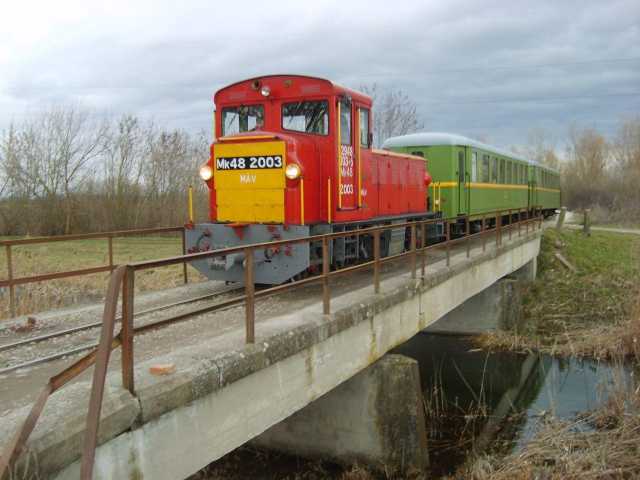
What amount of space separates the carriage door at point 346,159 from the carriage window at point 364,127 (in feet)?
1.20

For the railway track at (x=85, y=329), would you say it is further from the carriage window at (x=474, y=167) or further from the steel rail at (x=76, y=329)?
the carriage window at (x=474, y=167)

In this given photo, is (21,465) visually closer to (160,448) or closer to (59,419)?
(59,419)

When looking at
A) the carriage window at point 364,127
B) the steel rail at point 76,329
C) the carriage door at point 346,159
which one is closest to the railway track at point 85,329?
the steel rail at point 76,329

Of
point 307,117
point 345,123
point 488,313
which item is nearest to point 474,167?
point 488,313

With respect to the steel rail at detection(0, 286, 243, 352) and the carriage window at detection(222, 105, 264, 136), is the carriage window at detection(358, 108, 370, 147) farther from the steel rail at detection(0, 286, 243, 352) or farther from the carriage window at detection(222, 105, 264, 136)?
the steel rail at detection(0, 286, 243, 352)

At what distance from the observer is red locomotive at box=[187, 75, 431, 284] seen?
8.41m

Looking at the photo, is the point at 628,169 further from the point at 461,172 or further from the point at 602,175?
the point at 461,172

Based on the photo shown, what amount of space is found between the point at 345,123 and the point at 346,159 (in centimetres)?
58

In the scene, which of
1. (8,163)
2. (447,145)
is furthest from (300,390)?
(8,163)

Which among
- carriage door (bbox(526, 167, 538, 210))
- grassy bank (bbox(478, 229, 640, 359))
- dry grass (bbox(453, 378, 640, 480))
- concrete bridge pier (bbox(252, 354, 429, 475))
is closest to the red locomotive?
concrete bridge pier (bbox(252, 354, 429, 475))

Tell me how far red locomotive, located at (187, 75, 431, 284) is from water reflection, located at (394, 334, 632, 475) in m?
3.51

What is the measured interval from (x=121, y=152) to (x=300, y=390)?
92.4 feet

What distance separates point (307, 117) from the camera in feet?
30.3

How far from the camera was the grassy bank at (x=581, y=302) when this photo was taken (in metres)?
14.3
